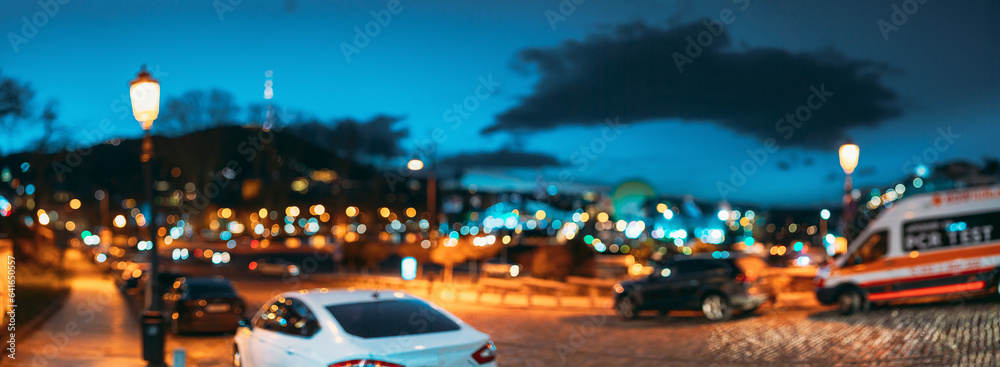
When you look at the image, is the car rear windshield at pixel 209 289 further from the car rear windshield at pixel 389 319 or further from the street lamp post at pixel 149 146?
the car rear windshield at pixel 389 319

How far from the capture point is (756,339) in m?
13.6

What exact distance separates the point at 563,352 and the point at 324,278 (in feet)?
83.1

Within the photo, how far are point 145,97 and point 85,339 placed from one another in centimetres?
591

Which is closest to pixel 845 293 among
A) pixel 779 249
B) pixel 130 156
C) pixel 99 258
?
pixel 779 249

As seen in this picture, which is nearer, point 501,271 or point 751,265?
point 751,265

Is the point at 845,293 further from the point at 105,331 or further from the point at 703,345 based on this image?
the point at 105,331

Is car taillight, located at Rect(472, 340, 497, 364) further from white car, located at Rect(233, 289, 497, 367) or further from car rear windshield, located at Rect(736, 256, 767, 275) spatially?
car rear windshield, located at Rect(736, 256, 767, 275)

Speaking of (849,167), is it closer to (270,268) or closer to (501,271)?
(501,271)

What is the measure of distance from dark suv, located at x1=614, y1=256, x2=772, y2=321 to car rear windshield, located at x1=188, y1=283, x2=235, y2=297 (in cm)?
933

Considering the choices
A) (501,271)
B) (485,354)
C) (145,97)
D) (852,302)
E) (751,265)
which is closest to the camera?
(485,354)

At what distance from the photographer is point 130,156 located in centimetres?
11012

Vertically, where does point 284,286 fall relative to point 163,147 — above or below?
below

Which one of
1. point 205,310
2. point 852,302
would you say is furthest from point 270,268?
point 852,302

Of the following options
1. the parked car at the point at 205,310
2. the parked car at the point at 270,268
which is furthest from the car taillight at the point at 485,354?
the parked car at the point at 270,268
